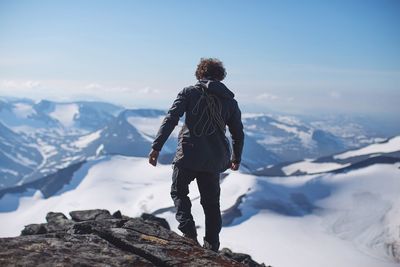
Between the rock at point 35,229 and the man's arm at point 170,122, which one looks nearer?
the man's arm at point 170,122

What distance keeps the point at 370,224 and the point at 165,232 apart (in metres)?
134

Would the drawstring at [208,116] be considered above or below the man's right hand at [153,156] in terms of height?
above

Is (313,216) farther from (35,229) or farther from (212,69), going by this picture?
(212,69)

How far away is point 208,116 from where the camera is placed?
10812 millimetres

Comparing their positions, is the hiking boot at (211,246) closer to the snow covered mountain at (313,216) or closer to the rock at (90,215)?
the rock at (90,215)

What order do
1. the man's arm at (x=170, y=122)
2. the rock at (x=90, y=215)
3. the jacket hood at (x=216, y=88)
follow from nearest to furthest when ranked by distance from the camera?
the man's arm at (x=170, y=122), the jacket hood at (x=216, y=88), the rock at (x=90, y=215)

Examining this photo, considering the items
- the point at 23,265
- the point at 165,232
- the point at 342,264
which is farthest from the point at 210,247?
the point at 342,264

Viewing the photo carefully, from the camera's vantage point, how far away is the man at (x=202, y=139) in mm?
10664

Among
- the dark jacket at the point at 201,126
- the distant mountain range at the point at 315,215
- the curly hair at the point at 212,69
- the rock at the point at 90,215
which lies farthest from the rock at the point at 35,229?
the distant mountain range at the point at 315,215

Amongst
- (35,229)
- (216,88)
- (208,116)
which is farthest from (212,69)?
(35,229)

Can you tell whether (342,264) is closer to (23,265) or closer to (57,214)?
(57,214)

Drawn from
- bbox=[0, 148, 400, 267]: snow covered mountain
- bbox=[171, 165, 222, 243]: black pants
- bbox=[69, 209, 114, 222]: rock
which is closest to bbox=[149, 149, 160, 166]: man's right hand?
bbox=[171, 165, 222, 243]: black pants

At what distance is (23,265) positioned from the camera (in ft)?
22.9

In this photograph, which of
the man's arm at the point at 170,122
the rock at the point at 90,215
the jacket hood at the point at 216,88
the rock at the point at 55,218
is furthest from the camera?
the rock at the point at 55,218
